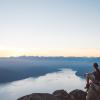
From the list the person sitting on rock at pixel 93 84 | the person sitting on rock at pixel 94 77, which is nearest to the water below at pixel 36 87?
the person sitting on rock at pixel 93 84

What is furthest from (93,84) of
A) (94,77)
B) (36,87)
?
(36,87)

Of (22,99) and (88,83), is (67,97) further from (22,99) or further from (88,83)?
(22,99)

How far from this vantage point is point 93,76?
69.0 ft

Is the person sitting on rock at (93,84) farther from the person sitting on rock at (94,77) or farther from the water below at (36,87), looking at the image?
the water below at (36,87)

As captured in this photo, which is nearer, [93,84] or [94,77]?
[94,77]

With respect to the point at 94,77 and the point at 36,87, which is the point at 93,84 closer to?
the point at 94,77

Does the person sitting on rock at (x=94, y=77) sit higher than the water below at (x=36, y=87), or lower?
higher

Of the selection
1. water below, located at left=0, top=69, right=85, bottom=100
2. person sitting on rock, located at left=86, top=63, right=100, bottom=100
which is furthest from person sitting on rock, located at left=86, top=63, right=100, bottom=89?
water below, located at left=0, top=69, right=85, bottom=100

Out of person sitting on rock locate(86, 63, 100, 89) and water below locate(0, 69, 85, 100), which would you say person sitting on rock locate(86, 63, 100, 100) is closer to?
person sitting on rock locate(86, 63, 100, 89)

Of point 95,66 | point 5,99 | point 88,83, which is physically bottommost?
point 5,99

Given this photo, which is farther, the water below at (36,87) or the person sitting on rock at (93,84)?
the water below at (36,87)

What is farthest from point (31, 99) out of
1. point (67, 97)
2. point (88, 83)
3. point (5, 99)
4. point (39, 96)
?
point (5, 99)

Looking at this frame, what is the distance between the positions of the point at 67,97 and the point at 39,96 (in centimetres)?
602

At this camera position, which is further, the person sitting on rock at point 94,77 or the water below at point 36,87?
the water below at point 36,87
